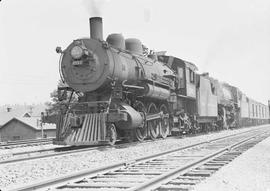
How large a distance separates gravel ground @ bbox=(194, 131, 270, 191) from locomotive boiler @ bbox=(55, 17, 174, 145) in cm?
546

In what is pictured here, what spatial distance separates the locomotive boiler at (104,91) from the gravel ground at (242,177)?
5456 millimetres

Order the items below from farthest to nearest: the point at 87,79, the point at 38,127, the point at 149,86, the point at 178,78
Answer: the point at 38,127 → the point at 178,78 → the point at 149,86 → the point at 87,79

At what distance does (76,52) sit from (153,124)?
4.83 meters

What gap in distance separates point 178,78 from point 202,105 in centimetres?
353

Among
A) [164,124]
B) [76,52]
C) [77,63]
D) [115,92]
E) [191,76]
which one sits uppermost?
[76,52]

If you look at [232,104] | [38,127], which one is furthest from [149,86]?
[38,127]

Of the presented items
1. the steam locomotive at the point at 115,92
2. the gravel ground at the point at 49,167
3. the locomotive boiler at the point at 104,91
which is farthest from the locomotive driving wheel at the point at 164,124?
the gravel ground at the point at 49,167

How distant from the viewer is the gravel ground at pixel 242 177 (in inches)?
220

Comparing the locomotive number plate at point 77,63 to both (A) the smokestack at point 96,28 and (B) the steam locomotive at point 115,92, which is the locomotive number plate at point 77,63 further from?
(A) the smokestack at point 96,28

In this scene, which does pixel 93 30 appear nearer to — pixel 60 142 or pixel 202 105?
pixel 60 142

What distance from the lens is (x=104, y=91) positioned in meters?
14.4

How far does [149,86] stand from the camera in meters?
15.1

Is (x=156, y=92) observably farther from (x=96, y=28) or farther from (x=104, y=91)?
(x=96, y=28)

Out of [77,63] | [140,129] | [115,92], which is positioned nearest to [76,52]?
[77,63]
